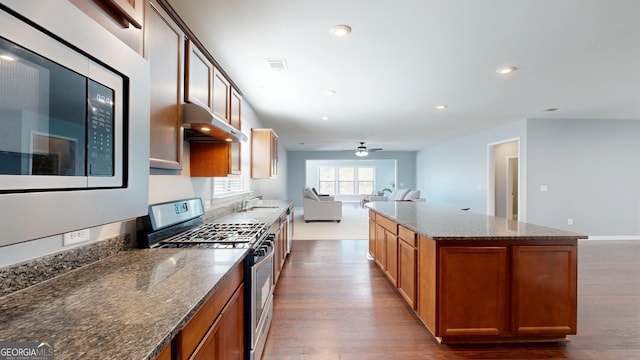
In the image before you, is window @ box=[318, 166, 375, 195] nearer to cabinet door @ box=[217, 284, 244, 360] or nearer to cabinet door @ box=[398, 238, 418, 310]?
cabinet door @ box=[398, 238, 418, 310]

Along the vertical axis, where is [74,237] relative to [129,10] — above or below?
below

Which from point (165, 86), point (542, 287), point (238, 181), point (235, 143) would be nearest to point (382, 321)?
point (542, 287)

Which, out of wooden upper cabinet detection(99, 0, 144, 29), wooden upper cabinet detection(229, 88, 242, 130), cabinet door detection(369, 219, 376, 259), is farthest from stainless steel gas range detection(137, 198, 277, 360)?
cabinet door detection(369, 219, 376, 259)

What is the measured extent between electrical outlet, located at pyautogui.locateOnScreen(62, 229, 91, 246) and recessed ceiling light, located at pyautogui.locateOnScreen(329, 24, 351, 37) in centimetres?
201

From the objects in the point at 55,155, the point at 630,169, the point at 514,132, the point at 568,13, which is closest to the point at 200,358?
the point at 55,155

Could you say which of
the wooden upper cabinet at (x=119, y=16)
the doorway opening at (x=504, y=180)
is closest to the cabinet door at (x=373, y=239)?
the wooden upper cabinet at (x=119, y=16)

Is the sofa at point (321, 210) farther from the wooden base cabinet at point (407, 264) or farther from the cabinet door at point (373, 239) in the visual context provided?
the wooden base cabinet at point (407, 264)

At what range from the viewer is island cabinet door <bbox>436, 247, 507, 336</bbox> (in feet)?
6.57

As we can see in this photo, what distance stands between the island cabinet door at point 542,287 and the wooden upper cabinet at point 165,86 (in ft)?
8.04

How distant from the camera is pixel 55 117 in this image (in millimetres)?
592

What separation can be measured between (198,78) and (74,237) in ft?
4.03

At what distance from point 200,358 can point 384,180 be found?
14.0 m

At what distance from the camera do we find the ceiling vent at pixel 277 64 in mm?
2641

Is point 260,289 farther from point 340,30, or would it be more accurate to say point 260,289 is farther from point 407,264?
point 340,30
